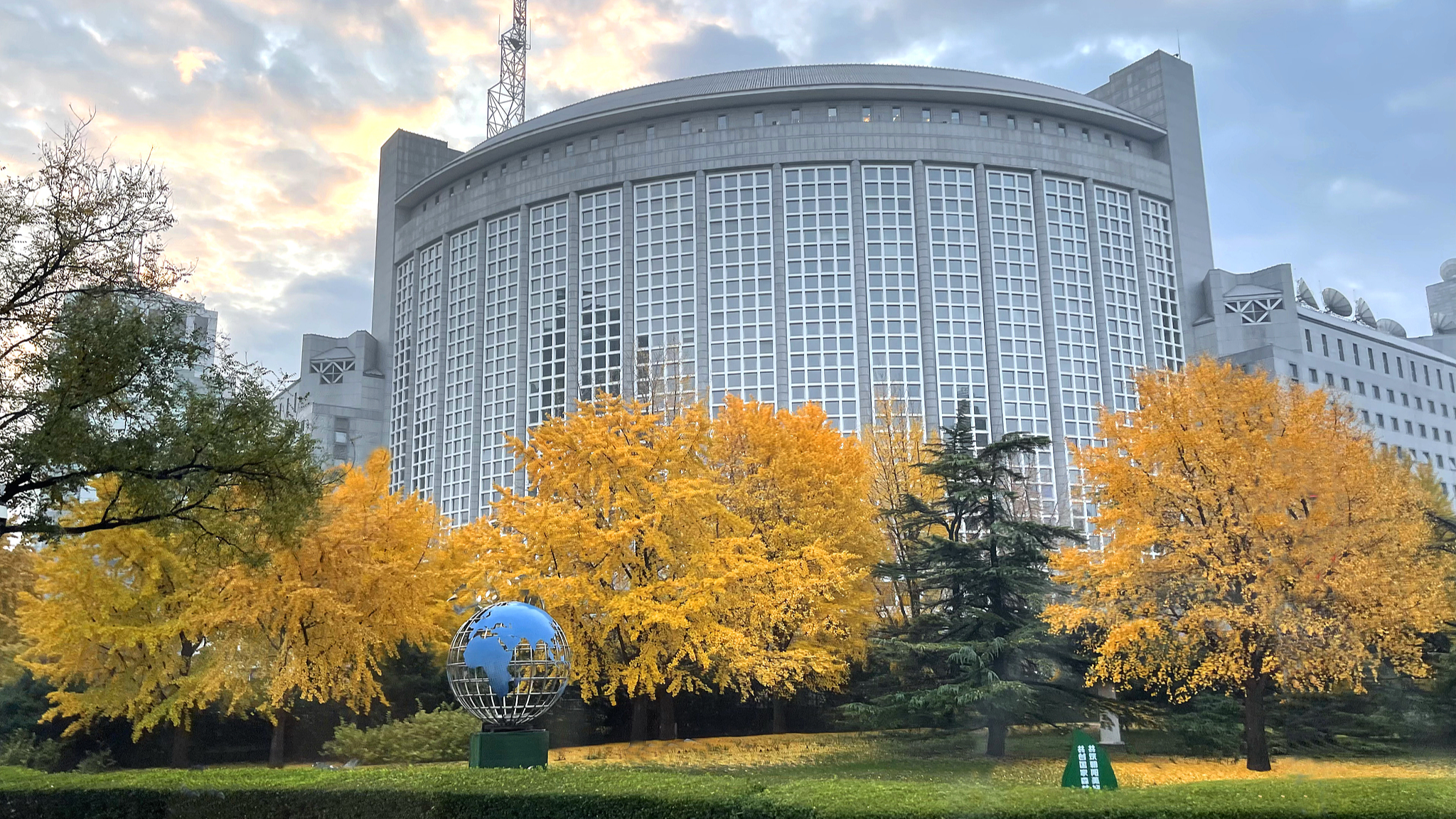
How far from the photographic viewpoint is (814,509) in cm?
2942

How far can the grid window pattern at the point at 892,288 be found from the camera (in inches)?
2436

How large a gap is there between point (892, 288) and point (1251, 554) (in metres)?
43.3

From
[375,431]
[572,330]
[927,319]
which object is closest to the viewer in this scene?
[927,319]

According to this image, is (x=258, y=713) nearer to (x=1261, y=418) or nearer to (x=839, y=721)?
(x=839, y=721)

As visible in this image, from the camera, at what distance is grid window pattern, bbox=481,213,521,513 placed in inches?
2687

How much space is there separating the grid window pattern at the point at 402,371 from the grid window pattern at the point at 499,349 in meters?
9.46

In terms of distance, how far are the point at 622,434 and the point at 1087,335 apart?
45229mm

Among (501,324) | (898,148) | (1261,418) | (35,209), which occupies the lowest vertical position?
(1261,418)

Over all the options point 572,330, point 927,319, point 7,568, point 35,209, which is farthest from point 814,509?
point 572,330

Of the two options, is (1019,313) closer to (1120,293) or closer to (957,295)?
(957,295)

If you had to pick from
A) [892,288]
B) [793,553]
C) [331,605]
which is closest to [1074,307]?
[892,288]

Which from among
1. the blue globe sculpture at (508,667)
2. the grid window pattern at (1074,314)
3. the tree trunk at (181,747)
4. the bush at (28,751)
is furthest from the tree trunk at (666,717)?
the grid window pattern at (1074,314)

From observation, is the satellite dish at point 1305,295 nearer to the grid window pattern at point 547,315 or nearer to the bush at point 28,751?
the grid window pattern at point 547,315

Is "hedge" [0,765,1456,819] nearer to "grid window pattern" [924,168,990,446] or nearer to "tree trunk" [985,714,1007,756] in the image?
"tree trunk" [985,714,1007,756]
